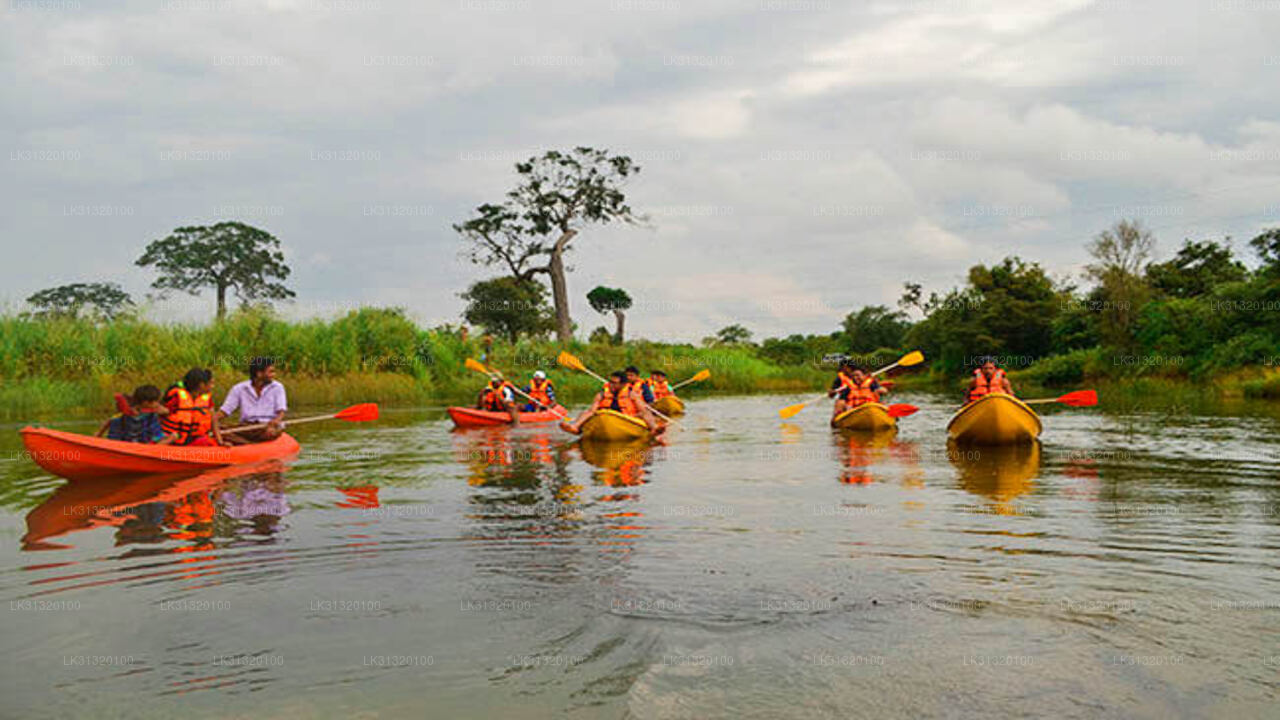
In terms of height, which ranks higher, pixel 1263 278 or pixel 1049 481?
pixel 1263 278

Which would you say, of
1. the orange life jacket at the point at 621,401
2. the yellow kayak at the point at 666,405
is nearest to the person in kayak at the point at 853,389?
the orange life jacket at the point at 621,401

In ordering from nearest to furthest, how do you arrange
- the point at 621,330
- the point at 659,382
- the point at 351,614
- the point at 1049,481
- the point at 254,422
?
the point at 351,614 < the point at 1049,481 < the point at 254,422 < the point at 659,382 < the point at 621,330

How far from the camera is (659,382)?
866 inches

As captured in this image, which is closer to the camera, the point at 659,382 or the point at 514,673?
the point at 514,673

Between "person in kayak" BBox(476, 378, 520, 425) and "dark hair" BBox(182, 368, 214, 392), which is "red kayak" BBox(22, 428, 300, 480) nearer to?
"dark hair" BBox(182, 368, 214, 392)

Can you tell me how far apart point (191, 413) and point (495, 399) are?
7.86 meters

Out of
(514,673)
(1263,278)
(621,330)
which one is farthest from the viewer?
(621,330)

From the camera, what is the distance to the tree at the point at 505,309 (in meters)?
44.6

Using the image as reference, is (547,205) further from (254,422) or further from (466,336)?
(254,422)

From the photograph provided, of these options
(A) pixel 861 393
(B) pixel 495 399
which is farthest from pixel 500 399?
(A) pixel 861 393

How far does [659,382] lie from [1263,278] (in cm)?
1977

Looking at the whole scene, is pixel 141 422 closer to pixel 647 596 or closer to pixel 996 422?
pixel 647 596

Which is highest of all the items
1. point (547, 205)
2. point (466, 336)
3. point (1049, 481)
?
point (547, 205)

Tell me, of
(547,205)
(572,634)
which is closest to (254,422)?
(572,634)
